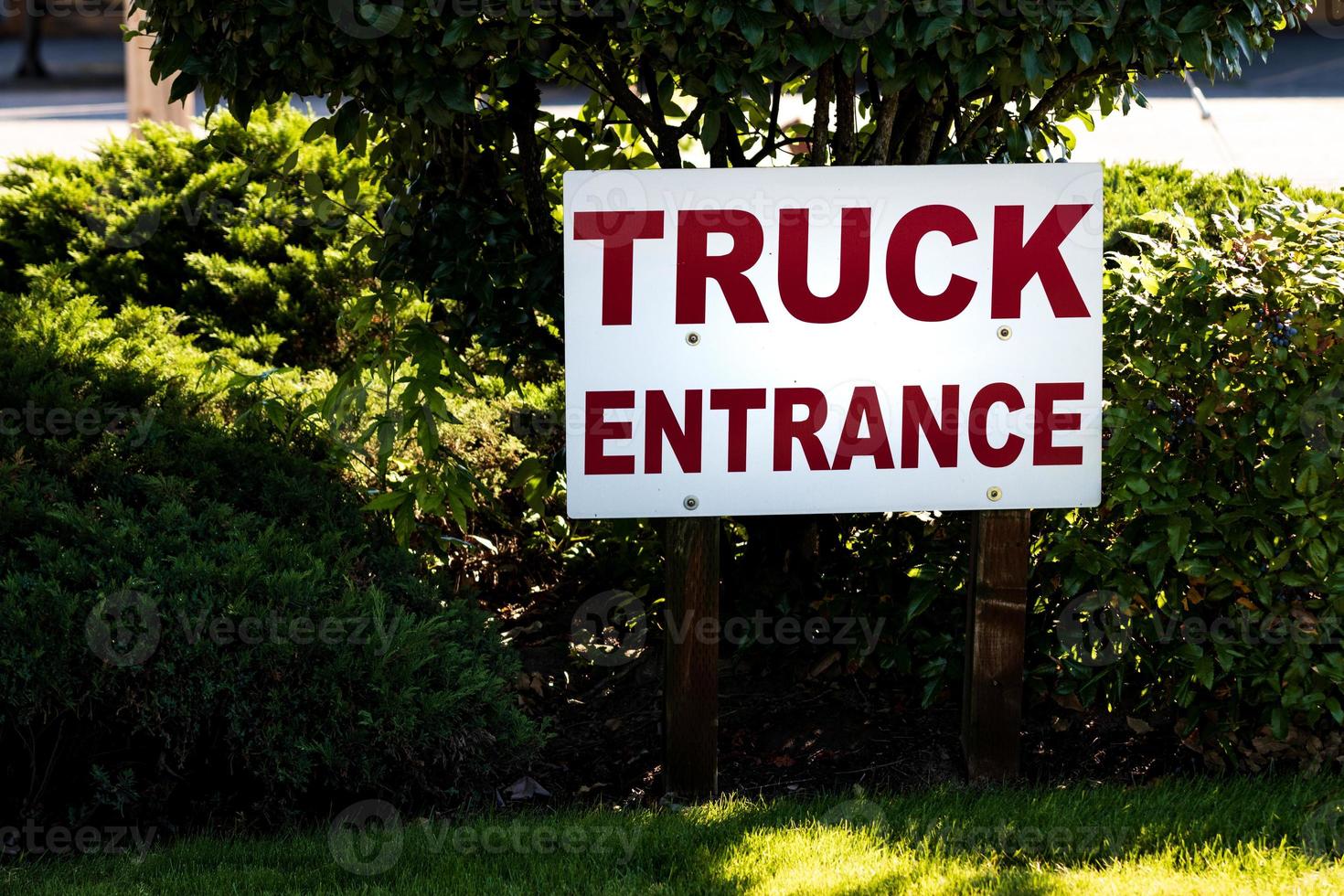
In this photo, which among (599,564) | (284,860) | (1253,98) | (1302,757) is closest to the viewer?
(284,860)

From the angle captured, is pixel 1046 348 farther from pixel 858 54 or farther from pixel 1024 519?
pixel 858 54

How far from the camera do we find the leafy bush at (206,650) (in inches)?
129

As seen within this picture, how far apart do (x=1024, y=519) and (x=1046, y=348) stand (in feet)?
1.46

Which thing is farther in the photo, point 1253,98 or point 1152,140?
point 1253,98

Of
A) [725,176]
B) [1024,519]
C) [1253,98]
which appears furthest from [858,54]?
[1253,98]

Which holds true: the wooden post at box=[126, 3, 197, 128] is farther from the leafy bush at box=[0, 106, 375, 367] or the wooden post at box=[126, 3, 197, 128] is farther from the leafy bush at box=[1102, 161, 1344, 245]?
the leafy bush at box=[1102, 161, 1344, 245]

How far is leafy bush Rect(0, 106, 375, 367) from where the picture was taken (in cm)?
605

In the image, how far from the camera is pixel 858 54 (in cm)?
326
